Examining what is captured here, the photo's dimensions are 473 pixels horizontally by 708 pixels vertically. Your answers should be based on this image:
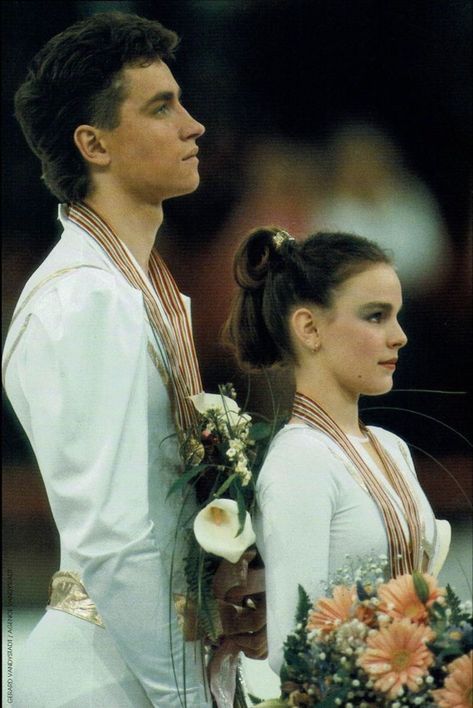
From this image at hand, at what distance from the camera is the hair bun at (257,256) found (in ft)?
7.86

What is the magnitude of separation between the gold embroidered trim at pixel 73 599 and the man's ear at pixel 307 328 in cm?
56

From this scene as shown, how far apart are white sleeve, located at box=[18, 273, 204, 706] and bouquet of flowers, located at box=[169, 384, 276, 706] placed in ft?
0.26

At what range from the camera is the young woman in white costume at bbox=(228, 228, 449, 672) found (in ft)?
7.17

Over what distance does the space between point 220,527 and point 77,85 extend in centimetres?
82

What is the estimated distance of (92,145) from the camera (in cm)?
241

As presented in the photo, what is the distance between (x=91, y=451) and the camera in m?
→ 2.17

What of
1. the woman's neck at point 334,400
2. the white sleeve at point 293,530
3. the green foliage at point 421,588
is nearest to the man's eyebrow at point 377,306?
the woman's neck at point 334,400

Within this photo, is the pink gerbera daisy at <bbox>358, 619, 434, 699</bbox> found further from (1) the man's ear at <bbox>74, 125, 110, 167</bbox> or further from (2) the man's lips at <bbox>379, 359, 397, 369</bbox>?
(1) the man's ear at <bbox>74, 125, 110, 167</bbox>

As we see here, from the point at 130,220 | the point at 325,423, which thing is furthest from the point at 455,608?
the point at 130,220

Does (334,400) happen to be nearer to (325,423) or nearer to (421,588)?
(325,423)

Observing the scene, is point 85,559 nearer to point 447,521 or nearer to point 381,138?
point 447,521

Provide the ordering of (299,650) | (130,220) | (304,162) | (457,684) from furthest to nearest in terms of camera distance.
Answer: (304,162)
(130,220)
(299,650)
(457,684)

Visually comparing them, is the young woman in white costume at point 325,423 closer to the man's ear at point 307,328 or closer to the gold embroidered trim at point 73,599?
the man's ear at point 307,328

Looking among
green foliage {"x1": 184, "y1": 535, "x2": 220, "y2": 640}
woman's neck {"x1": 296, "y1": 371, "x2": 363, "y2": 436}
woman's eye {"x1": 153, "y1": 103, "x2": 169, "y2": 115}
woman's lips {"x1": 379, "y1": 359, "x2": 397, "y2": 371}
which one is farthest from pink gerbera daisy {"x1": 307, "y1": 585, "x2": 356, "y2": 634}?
woman's eye {"x1": 153, "y1": 103, "x2": 169, "y2": 115}
